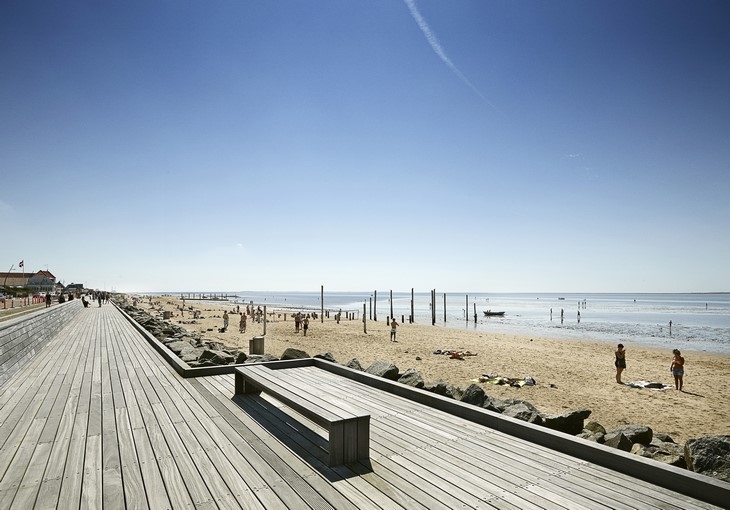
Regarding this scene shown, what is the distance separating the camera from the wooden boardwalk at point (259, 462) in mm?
2820

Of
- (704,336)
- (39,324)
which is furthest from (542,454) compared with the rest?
(704,336)

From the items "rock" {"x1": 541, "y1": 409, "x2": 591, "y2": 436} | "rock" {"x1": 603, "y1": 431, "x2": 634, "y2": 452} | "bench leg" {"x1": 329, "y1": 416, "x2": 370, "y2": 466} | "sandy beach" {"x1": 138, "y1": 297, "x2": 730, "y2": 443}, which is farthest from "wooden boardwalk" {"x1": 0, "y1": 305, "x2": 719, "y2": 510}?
"sandy beach" {"x1": 138, "y1": 297, "x2": 730, "y2": 443}

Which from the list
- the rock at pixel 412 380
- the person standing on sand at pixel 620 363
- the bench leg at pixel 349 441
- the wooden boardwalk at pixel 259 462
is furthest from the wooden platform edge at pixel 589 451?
the person standing on sand at pixel 620 363

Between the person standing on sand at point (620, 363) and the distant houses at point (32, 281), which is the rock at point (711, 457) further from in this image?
the distant houses at point (32, 281)

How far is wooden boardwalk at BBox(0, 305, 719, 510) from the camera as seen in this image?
2820 millimetres

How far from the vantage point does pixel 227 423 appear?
4.42 metres

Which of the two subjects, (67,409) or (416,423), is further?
(67,409)

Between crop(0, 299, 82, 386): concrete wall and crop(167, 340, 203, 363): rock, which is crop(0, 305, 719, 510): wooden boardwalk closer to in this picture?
crop(0, 299, 82, 386): concrete wall

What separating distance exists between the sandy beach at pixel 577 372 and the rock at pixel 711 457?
620 centimetres

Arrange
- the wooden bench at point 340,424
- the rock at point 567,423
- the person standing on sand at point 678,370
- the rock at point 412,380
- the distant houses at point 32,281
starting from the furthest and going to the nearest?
the distant houses at point 32,281 < the person standing on sand at point 678,370 < the rock at point 412,380 < the rock at point 567,423 < the wooden bench at point 340,424

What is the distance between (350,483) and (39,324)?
35.4 feet

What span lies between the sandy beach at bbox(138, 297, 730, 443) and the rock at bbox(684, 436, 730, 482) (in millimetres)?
6205

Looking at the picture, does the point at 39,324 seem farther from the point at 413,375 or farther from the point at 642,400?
the point at 642,400

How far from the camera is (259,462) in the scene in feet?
11.2
